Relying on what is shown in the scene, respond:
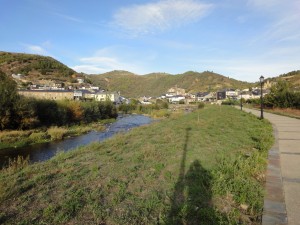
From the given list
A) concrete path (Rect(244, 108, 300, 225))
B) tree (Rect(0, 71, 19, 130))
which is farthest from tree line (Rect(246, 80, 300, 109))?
tree (Rect(0, 71, 19, 130))

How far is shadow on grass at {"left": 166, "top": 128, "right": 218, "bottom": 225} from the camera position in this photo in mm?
4684

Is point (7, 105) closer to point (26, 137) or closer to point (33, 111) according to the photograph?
point (33, 111)

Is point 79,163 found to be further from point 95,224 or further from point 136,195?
point 95,224

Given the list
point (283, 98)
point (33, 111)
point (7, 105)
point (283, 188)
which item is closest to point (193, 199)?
point (283, 188)

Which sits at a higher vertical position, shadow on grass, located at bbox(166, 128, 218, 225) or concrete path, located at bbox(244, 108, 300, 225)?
concrete path, located at bbox(244, 108, 300, 225)

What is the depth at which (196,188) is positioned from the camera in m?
6.02

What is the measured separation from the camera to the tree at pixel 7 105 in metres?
27.6

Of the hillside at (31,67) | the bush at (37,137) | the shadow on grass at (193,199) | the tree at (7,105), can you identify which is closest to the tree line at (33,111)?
the tree at (7,105)

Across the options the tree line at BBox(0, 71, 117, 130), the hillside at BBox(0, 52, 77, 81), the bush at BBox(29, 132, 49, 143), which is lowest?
the bush at BBox(29, 132, 49, 143)

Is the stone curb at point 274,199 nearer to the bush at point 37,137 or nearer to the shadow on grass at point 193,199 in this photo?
the shadow on grass at point 193,199

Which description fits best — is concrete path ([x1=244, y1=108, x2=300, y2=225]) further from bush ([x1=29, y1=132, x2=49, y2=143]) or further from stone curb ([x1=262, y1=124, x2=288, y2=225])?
bush ([x1=29, y1=132, x2=49, y2=143])

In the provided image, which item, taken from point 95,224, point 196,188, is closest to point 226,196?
point 196,188

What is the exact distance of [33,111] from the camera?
101 feet

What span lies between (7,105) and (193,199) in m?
28.2
